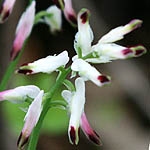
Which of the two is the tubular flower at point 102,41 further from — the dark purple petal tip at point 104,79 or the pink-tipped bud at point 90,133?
the pink-tipped bud at point 90,133

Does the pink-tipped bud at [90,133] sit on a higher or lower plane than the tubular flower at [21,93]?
lower

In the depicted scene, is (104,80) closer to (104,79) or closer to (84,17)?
(104,79)

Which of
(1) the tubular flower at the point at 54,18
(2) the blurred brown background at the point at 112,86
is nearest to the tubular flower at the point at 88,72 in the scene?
(1) the tubular flower at the point at 54,18

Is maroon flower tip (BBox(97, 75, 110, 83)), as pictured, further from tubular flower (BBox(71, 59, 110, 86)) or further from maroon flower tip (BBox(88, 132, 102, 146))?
maroon flower tip (BBox(88, 132, 102, 146))

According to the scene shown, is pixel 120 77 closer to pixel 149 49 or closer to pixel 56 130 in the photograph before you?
pixel 149 49

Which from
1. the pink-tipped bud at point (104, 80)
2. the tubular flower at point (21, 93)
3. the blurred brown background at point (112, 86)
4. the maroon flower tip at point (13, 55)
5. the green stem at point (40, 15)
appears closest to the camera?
the pink-tipped bud at point (104, 80)

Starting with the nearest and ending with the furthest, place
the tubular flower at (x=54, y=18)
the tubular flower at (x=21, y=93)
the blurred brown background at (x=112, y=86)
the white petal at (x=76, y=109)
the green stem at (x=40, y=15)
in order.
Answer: the white petal at (x=76, y=109)
the tubular flower at (x=21, y=93)
the green stem at (x=40, y=15)
the tubular flower at (x=54, y=18)
the blurred brown background at (x=112, y=86)

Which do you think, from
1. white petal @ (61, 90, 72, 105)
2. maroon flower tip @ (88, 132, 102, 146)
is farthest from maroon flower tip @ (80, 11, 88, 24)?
maroon flower tip @ (88, 132, 102, 146)
